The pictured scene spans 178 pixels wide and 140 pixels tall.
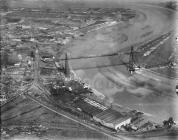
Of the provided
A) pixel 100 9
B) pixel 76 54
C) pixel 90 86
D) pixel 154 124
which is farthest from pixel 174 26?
pixel 154 124

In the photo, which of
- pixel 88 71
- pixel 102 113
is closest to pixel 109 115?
pixel 102 113

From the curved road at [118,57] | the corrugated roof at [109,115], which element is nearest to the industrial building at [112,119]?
the corrugated roof at [109,115]

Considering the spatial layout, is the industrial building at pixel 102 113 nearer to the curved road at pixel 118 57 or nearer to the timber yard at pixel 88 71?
the timber yard at pixel 88 71

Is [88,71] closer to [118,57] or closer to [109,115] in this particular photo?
[118,57]

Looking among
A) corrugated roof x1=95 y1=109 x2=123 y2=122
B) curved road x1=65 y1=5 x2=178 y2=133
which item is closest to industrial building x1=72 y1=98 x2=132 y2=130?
corrugated roof x1=95 y1=109 x2=123 y2=122

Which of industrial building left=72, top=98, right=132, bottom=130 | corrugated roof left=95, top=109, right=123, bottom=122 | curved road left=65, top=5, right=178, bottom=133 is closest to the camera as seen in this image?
industrial building left=72, top=98, right=132, bottom=130

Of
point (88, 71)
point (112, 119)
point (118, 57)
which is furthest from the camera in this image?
point (118, 57)

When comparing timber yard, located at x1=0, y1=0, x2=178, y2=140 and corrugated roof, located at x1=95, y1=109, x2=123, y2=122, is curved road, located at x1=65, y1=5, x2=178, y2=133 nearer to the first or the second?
timber yard, located at x1=0, y1=0, x2=178, y2=140

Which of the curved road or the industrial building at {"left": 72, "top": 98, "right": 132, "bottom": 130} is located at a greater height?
the curved road

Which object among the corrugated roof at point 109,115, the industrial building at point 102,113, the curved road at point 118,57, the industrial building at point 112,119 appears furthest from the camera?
the curved road at point 118,57
